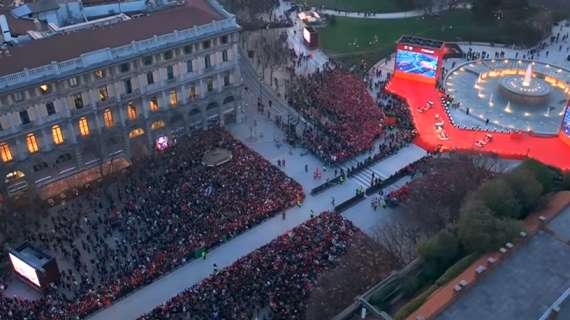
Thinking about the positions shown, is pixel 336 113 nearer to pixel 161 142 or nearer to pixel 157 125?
pixel 161 142

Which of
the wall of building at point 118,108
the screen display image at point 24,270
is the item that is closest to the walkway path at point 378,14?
the wall of building at point 118,108

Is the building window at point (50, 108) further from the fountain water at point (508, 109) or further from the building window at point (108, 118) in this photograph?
the fountain water at point (508, 109)

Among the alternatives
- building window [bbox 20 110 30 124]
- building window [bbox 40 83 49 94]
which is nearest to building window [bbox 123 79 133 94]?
building window [bbox 40 83 49 94]

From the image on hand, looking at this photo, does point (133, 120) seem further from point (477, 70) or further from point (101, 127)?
point (477, 70)

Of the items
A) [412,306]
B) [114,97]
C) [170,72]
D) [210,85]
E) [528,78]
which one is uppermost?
[170,72]

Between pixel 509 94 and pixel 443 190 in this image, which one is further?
pixel 509 94

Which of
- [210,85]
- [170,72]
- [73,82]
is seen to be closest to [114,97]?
[73,82]
